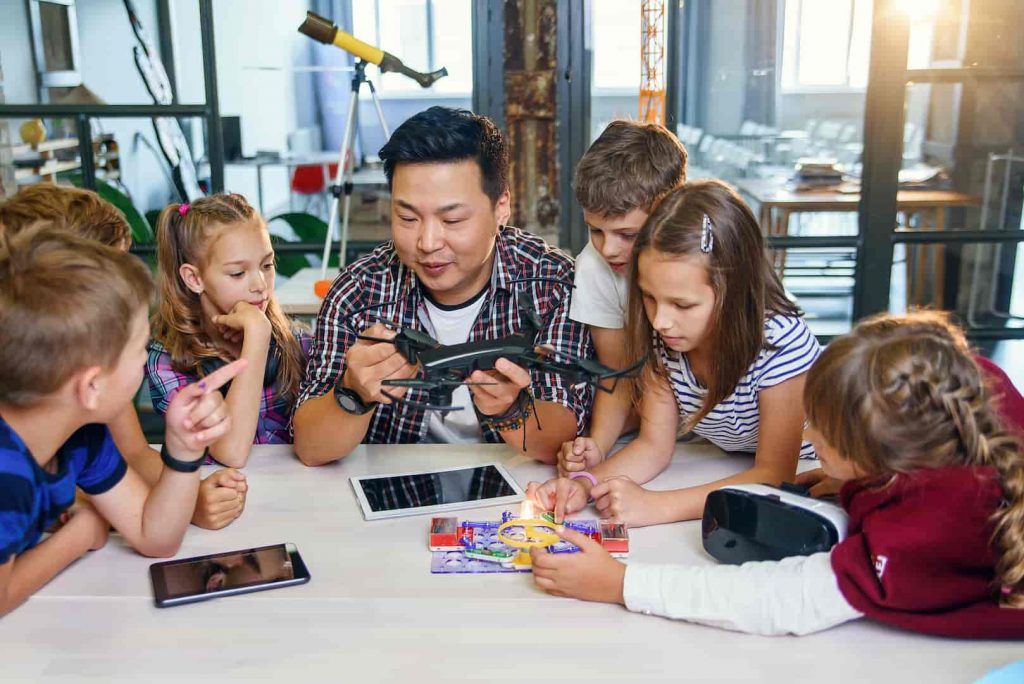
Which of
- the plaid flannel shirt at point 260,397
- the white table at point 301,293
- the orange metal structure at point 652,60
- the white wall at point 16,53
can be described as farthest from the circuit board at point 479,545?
the white wall at point 16,53

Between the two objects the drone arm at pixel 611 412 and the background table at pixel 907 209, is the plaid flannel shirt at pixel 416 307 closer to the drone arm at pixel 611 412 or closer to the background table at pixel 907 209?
the drone arm at pixel 611 412

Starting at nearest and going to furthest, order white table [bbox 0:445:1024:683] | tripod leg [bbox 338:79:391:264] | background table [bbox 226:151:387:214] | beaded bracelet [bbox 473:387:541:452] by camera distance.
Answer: white table [bbox 0:445:1024:683] → beaded bracelet [bbox 473:387:541:452] → tripod leg [bbox 338:79:391:264] → background table [bbox 226:151:387:214]

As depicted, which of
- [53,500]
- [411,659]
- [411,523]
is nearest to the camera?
[411,659]

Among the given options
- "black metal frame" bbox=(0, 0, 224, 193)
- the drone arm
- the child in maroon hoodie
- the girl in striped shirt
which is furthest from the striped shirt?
"black metal frame" bbox=(0, 0, 224, 193)

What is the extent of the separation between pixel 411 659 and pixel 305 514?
451mm

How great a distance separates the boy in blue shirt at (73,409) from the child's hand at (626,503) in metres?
0.56

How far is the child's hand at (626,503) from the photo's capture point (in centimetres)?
136

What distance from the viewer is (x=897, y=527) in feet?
3.41

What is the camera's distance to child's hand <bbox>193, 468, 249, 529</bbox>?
4.47 feet

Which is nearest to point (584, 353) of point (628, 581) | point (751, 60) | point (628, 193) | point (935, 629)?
point (628, 193)

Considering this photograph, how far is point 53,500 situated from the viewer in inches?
48.6

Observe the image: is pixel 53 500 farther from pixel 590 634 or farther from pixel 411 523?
pixel 590 634

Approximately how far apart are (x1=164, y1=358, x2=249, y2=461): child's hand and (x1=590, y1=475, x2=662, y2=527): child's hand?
557mm

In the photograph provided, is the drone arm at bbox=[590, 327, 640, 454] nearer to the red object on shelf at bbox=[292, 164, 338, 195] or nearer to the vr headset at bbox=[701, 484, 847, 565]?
the vr headset at bbox=[701, 484, 847, 565]
